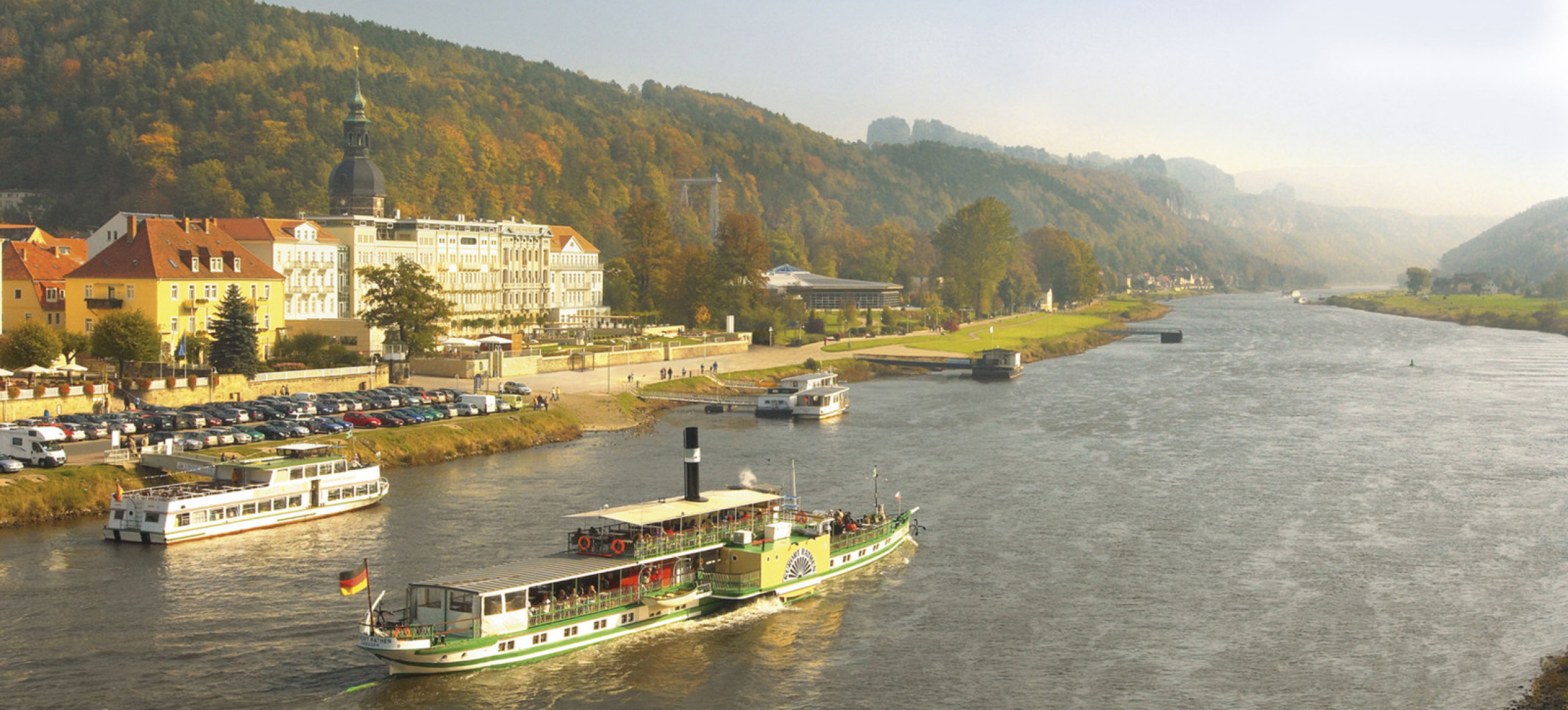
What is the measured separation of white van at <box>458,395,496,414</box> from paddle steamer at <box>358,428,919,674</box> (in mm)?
28015

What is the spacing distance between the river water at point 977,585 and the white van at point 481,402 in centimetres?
469

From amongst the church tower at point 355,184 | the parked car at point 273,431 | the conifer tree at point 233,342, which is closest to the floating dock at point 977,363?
the church tower at point 355,184

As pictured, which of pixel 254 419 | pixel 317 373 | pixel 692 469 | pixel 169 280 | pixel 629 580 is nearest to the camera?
pixel 629 580

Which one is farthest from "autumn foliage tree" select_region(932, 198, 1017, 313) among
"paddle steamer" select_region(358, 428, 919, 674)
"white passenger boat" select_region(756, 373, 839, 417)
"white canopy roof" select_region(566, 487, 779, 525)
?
"white canopy roof" select_region(566, 487, 779, 525)

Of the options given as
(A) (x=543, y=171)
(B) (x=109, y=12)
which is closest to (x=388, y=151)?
(A) (x=543, y=171)

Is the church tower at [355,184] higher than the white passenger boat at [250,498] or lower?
higher

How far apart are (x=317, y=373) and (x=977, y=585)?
4631 cm

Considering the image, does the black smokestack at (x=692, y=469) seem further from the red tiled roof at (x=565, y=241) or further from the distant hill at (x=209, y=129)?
the distant hill at (x=209, y=129)

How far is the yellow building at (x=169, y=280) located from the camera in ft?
245

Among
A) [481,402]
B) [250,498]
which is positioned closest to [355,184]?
[481,402]

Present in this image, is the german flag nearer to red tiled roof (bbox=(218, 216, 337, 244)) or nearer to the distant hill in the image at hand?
red tiled roof (bbox=(218, 216, 337, 244))

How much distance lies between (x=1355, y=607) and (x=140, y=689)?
1305 inches

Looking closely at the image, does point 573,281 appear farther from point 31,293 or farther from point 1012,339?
point 31,293

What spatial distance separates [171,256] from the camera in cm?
7762
